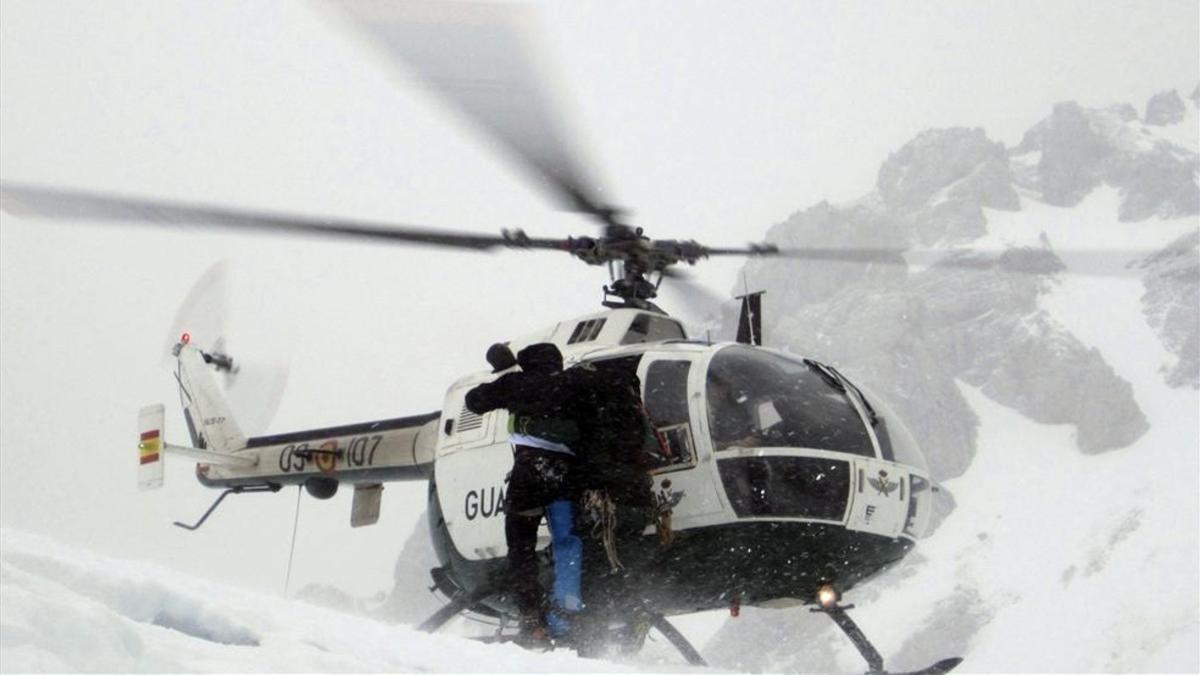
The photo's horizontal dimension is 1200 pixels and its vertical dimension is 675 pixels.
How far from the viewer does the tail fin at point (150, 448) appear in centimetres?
1007

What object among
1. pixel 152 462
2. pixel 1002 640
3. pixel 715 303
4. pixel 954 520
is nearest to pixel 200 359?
pixel 152 462

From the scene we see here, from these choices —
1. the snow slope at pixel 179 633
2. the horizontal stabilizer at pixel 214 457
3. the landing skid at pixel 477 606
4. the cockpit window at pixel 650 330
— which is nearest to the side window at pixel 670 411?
the cockpit window at pixel 650 330

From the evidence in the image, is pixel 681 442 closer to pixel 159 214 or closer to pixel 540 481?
pixel 540 481

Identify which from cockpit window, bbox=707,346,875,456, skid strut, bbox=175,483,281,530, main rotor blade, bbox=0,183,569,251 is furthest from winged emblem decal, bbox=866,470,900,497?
skid strut, bbox=175,483,281,530

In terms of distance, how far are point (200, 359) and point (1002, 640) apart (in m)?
86.0

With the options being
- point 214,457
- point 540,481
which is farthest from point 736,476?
point 214,457

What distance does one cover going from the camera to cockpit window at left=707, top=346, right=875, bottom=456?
22.5ft

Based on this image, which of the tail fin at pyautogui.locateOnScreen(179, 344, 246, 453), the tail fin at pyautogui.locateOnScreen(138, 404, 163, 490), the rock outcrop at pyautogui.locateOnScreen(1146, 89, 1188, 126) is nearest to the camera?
the tail fin at pyautogui.locateOnScreen(138, 404, 163, 490)

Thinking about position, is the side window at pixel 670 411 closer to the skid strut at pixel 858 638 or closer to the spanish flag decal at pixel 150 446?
the skid strut at pixel 858 638

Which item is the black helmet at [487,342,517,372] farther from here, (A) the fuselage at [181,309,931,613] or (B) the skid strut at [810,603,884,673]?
(B) the skid strut at [810,603,884,673]

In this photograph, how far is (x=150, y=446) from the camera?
1013cm

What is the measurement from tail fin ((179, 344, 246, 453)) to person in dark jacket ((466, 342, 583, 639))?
19.3 ft

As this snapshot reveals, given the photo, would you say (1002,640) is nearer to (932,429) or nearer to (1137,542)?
(1137,542)

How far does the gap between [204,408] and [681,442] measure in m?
7.25
